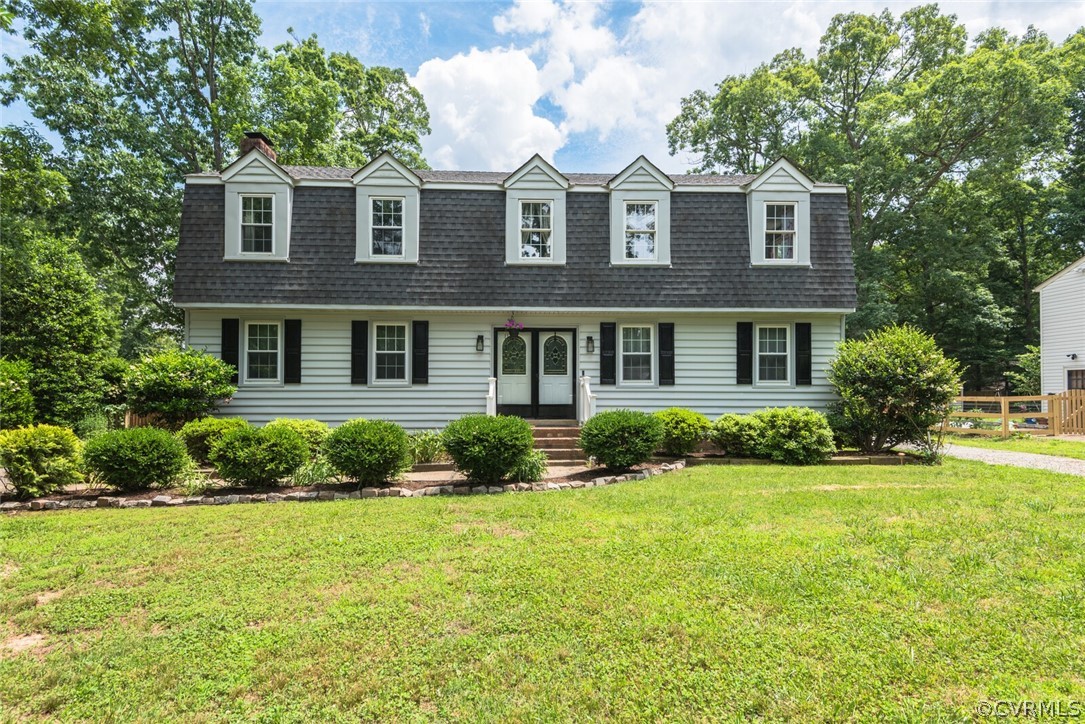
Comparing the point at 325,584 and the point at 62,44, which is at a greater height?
the point at 62,44

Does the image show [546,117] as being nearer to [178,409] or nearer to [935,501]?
[178,409]

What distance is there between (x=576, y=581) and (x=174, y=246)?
20.3 meters

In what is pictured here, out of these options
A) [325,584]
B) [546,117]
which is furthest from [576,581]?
[546,117]

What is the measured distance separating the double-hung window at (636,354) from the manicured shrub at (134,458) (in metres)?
9.00

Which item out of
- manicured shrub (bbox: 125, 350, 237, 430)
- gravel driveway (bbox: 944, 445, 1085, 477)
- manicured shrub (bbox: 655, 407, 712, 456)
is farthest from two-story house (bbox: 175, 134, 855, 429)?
gravel driveway (bbox: 944, 445, 1085, 477)

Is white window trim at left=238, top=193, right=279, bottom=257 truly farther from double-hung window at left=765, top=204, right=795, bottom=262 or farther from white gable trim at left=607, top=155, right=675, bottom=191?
double-hung window at left=765, top=204, right=795, bottom=262

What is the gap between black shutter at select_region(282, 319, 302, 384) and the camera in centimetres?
1155

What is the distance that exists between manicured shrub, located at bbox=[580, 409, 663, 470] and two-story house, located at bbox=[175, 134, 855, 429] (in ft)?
8.38

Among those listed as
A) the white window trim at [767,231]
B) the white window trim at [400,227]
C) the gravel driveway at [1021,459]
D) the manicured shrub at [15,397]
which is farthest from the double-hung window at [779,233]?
the manicured shrub at [15,397]

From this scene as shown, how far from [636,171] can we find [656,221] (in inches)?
52.5

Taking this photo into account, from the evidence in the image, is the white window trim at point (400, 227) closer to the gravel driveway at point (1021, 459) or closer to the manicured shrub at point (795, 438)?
the manicured shrub at point (795, 438)

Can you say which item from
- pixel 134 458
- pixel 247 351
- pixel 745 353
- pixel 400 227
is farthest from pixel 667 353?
pixel 134 458

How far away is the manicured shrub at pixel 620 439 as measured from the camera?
845 centimetres

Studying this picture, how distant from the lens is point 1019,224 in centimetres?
2673
